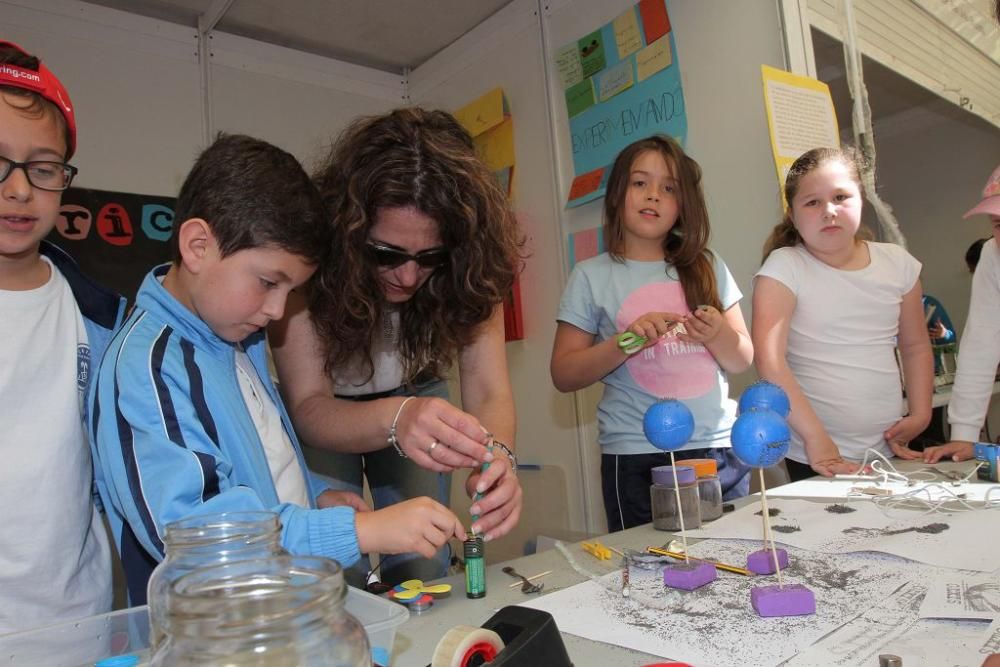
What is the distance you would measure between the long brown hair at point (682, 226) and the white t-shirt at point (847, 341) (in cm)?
14

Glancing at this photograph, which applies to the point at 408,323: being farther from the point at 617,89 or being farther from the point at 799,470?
the point at 617,89

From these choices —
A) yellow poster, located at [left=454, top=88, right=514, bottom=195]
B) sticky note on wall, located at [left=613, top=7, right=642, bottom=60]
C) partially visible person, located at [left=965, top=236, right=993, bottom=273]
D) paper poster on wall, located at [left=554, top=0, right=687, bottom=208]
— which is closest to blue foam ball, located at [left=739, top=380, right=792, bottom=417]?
paper poster on wall, located at [left=554, top=0, right=687, bottom=208]

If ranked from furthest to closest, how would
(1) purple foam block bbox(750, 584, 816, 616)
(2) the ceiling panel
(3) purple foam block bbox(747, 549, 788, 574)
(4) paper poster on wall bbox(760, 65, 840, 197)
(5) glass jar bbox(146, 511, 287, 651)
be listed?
(2) the ceiling panel → (4) paper poster on wall bbox(760, 65, 840, 197) → (3) purple foam block bbox(747, 549, 788, 574) → (1) purple foam block bbox(750, 584, 816, 616) → (5) glass jar bbox(146, 511, 287, 651)

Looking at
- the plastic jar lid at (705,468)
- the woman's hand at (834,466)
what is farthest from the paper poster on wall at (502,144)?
the plastic jar lid at (705,468)

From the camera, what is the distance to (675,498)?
1018 millimetres

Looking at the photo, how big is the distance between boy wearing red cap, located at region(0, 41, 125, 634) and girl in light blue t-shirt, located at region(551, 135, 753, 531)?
963 millimetres

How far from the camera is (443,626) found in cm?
70

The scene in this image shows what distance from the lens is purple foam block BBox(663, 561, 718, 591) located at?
755mm

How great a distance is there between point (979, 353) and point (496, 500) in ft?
4.07

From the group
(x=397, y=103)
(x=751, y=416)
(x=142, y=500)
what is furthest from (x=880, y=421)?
(x=397, y=103)

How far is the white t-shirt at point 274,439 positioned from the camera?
3.10ft

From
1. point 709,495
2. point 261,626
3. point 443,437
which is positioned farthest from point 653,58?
point 261,626

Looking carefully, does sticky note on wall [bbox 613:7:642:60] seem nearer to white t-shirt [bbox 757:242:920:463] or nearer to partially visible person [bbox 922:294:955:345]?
white t-shirt [bbox 757:242:920:463]

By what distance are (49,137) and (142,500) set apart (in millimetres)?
527
